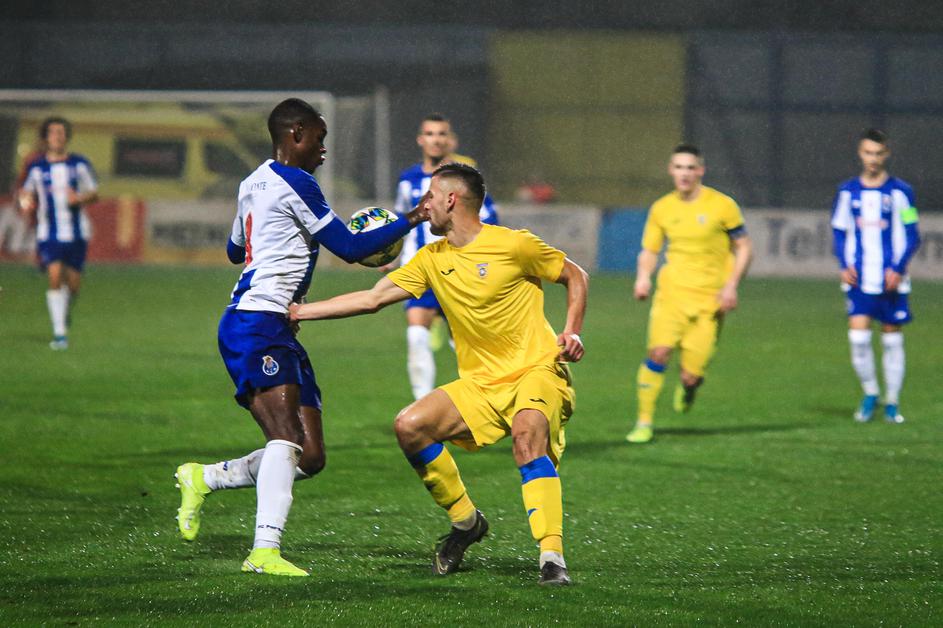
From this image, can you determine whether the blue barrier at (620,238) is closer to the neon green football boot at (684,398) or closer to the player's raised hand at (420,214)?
the neon green football boot at (684,398)

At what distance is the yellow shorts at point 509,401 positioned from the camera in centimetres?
560

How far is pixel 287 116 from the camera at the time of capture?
5621mm

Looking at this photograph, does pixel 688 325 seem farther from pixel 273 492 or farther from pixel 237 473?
pixel 273 492

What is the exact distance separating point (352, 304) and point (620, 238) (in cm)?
2126

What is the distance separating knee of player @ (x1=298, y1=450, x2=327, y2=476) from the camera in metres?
5.73

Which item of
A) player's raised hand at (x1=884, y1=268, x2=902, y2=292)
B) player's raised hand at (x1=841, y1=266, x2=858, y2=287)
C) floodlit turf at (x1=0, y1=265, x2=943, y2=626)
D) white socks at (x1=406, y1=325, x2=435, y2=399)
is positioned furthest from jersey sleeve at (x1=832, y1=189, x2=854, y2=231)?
white socks at (x1=406, y1=325, x2=435, y2=399)

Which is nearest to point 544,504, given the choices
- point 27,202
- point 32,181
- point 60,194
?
point 27,202

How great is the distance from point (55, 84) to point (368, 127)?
33.8 ft

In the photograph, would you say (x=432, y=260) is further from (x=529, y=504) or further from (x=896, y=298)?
(x=896, y=298)

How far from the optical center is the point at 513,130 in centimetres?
3681

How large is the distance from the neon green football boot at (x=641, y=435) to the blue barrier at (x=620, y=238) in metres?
17.0

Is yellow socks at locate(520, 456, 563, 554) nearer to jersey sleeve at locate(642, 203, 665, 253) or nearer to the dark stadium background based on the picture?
the dark stadium background

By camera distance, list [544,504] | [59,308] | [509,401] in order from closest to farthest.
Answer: [544,504] < [509,401] < [59,308]

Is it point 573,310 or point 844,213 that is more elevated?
point 844,213
